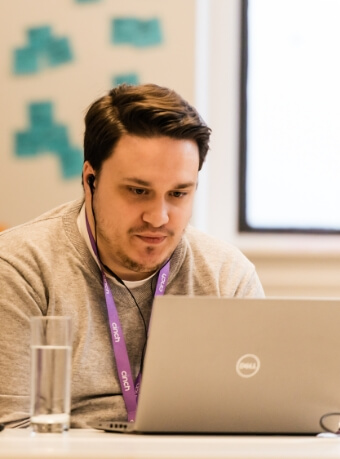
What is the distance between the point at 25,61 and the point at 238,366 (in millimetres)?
1758

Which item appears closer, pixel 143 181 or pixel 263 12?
pixel 143 181

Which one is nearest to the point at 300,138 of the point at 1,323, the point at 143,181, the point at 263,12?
the point at 263,12

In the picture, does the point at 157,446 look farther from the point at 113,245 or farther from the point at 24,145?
the point at 24,145

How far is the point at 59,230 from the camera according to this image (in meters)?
1.99

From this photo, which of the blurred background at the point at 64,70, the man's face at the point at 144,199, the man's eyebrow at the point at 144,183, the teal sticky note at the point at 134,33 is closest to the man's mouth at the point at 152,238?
the man's face at the point at 144,199

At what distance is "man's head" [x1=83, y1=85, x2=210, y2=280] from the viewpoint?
6.20 feet

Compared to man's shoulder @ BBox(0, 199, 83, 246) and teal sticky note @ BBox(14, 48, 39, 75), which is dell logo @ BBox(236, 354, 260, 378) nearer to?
man's shoulder @ BBox(0, 199, 83, 246)

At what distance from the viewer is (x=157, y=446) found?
1210 mm

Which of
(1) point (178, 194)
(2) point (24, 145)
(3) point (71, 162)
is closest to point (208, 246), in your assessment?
(1) point (178, 194)

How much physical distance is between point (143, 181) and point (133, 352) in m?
0.39

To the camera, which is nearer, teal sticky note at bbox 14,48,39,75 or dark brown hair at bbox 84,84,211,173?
dark brown hair at bbox 84,84,211,173

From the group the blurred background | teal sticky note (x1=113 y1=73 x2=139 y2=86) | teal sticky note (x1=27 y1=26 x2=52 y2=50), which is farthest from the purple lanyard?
teal sticky note (x1=27 y1=26 x2=52 y2=50)

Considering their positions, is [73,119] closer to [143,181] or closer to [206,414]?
[143,181]

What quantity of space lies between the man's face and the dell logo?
58cm
